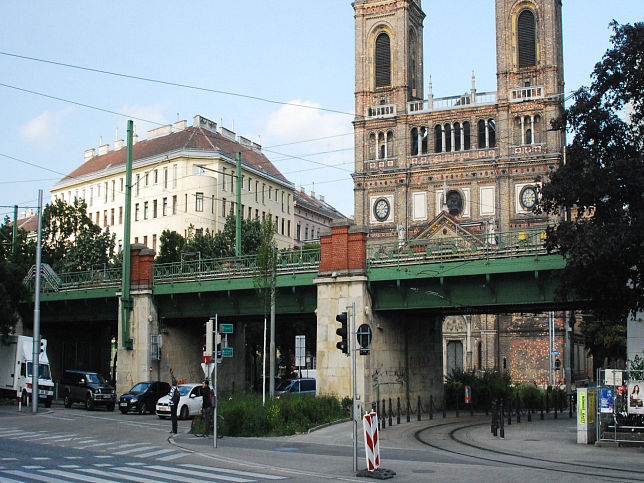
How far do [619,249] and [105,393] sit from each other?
2521 centimetres

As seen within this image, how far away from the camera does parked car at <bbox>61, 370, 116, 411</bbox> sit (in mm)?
37531

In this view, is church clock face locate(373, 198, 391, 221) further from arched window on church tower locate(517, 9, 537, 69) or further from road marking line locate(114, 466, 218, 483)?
road marking line locate(114, 466, 218, 483)

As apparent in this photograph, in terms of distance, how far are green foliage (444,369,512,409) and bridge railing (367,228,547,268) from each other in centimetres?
1023

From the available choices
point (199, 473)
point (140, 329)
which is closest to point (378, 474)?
point (199, 473)

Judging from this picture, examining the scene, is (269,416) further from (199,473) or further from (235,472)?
(199,473)

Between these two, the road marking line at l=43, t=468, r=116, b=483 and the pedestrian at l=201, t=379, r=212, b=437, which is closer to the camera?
the road marking line at l=43, t=468, r=116, b=483

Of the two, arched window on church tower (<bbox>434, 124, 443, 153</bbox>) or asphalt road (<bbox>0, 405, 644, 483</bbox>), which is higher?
arched window on church tower (<bbox>434, 124, 443, 153</bbox>)

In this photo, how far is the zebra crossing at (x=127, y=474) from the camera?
47.4ft

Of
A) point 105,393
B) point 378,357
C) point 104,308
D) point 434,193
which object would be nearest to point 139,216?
point 434,193

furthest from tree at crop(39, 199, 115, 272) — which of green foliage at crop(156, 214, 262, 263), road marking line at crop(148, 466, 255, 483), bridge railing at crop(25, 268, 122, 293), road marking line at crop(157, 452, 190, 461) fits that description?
road marking line at crop(148, 466, 255, 483)

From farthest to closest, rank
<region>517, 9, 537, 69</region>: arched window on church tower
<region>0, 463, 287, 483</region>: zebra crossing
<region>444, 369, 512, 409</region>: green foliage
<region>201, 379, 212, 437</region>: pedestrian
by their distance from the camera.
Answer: <region>517, 9, 537, 69</region>: arched window on church tower → <region>444, 369, 512, 409</region>: green foliage → <region>201, 379, 212, 437</region>: pedestrian → <region>0, 463, 287, 483</region>: zebra crossing

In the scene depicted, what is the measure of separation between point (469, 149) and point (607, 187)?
53.4 meters

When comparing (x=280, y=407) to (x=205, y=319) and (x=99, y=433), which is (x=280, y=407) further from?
(x=205, y=319)

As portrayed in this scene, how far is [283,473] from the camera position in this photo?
15.8m
